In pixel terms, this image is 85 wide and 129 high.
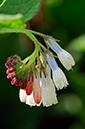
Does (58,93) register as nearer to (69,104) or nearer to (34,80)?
(69,104)

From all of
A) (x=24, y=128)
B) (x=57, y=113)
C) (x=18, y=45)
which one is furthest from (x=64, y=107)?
(x=18, y=45)

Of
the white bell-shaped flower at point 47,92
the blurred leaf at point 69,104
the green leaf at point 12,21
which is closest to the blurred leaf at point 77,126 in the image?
the blurred leaf at point 69,104

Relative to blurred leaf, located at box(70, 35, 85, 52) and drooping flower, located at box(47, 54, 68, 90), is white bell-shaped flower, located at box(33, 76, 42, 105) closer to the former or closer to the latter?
drooping flower, located at box(47, 54, 68, 90)

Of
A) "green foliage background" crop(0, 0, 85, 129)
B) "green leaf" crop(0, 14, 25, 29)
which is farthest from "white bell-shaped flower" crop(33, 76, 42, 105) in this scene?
"green foliage background" crop(0, 0, 85, 129)

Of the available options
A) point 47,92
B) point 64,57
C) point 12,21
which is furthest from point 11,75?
point 12,21

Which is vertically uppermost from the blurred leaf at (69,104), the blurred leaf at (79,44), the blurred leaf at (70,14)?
the blurred leaf at (70,14)

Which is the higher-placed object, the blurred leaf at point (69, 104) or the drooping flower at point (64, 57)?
the drooping flower at point (64, 57)

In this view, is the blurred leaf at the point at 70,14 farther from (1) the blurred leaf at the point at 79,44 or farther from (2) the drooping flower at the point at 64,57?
(2) the drooping flower at the point at 64,57
